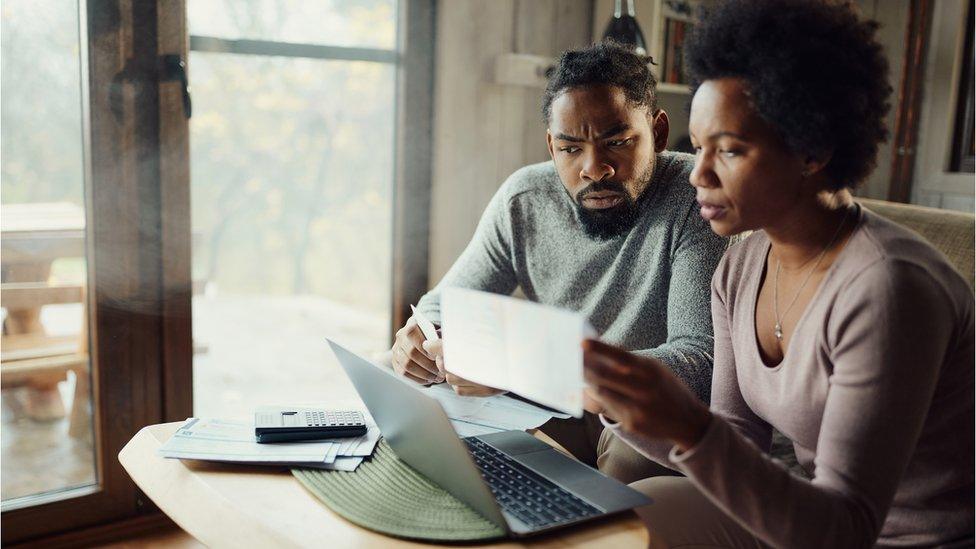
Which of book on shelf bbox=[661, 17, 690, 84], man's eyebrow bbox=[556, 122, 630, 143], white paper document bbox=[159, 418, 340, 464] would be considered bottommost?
white paper document bbox=[159, 418, 340, 464]

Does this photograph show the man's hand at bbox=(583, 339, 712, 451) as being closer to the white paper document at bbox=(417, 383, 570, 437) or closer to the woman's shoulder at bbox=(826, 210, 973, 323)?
the woman's shoulder at bbox=(826, 210, 973, 323)

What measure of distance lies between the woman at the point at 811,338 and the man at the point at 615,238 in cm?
29

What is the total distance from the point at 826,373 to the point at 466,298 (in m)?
0.46

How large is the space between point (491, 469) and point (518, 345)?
1.00ft

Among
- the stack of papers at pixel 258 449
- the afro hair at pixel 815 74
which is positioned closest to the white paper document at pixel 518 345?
the stack of papers at pixel 258 449

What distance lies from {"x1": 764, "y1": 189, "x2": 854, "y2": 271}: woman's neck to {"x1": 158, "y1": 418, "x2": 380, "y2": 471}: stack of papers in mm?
640

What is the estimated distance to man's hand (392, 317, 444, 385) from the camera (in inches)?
58.8

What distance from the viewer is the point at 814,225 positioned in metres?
1.14

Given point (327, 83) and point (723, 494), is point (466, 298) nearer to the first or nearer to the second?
point (723, 494)

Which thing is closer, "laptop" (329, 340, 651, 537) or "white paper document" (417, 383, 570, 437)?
Answer: "laptop" (329, 340, 651, 537)

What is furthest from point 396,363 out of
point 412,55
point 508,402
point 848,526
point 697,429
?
point 412,55

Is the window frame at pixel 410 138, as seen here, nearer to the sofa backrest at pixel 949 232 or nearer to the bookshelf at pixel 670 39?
the bookshelf at pixel 670 39

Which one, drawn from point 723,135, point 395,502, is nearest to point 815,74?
point 723,135

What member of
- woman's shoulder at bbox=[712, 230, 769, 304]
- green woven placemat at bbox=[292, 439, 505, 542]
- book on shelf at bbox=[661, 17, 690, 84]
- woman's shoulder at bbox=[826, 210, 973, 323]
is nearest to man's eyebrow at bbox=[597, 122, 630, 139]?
woman's shoulder at bbox=[712, 230, 769, 304]
